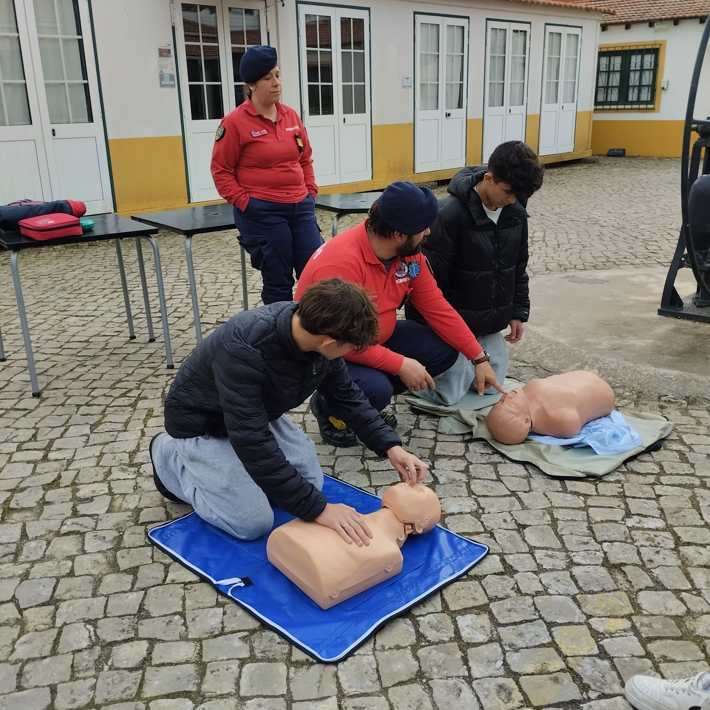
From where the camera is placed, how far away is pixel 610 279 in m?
7.16

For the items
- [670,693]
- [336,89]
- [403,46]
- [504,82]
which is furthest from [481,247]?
[504,82]

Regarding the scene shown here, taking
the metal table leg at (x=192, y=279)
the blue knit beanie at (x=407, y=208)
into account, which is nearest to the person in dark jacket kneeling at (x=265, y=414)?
the blue knit beanie at (x=407, y=208)

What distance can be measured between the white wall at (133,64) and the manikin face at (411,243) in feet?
22.8

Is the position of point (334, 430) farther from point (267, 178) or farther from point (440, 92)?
point (440, 92)

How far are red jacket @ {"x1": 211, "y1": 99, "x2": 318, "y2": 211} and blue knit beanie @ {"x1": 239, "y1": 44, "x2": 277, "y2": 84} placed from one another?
19cm

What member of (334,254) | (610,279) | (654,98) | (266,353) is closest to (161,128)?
(610,279)

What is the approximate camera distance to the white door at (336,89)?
11.0 meters

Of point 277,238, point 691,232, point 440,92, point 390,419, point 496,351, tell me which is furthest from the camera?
point 440,92

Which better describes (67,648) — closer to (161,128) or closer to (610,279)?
(610,279)

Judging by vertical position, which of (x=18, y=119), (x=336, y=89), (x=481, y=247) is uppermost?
(x=336, y=89)

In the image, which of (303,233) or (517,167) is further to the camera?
(303,233)

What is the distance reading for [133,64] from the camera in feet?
30.2

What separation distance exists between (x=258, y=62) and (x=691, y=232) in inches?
117

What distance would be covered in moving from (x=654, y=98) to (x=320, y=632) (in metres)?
19.8
